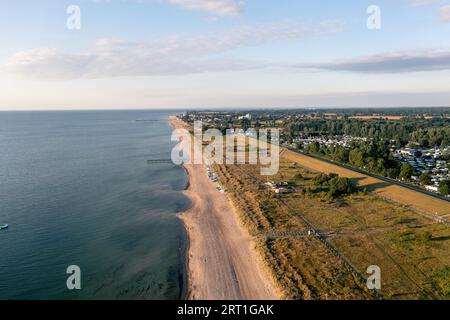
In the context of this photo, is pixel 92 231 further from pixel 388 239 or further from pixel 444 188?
pixel 444 188

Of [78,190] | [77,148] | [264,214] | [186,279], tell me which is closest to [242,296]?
[186,279]

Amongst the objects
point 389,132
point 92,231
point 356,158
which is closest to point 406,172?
point 356,158

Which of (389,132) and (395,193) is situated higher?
(389,132)

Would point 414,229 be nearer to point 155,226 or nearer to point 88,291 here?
point 155,226

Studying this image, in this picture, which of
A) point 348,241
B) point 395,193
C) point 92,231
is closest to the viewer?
point 348,241
